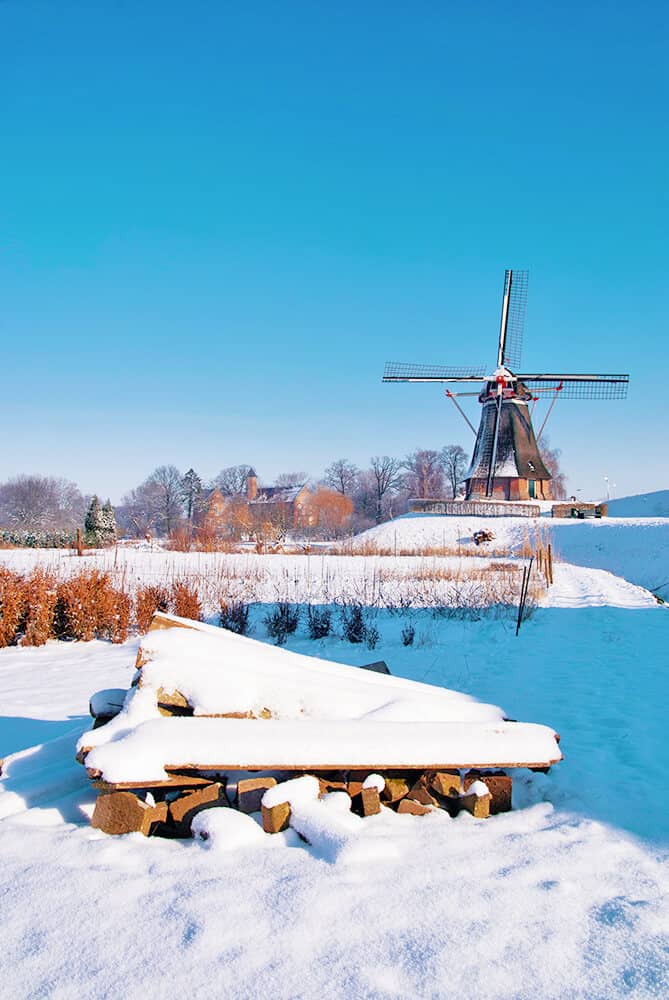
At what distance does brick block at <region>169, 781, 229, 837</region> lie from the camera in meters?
3.19

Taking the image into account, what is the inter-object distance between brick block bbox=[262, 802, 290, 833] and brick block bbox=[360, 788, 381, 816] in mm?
471

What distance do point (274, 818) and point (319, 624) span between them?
722cm

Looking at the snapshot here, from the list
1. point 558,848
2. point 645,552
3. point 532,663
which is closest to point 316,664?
point 558,848

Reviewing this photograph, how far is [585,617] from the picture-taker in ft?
37.0

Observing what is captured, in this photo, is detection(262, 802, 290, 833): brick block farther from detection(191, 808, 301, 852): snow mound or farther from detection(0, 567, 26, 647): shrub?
detection(0, 567, 26, 647): shrub

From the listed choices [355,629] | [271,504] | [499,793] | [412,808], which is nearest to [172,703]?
[412,808]

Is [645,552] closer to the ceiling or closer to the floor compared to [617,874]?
closer to the ceiling

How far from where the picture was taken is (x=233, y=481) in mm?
87000

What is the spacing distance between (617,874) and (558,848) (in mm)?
291

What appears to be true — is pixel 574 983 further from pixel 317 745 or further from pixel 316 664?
pixel 316 664

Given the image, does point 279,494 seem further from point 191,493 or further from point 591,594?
point 591,594

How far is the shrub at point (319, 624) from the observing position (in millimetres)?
10039

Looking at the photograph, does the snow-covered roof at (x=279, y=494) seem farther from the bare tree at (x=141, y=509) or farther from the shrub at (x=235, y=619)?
the shrub at (x=235, y=619)

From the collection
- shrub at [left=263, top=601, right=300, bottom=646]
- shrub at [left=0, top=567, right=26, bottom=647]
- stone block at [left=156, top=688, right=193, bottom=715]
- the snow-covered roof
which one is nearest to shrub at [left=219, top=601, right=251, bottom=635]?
shrub at [left=263, top=601, right=300, bottom=646]
